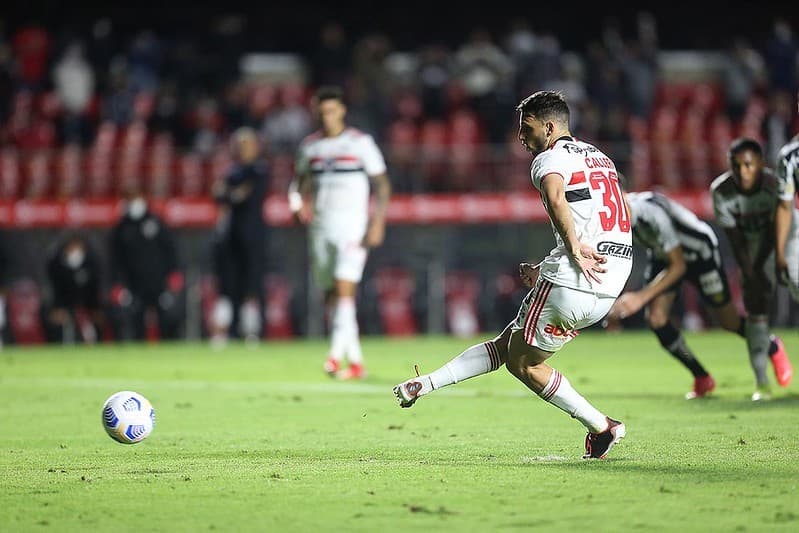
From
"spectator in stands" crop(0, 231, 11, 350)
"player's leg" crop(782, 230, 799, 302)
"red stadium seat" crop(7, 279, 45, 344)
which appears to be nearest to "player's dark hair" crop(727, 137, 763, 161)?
"player's leg" crop(782, 230, 799, 302)

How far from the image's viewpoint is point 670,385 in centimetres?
1282

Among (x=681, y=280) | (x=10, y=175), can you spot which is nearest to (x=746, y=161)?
(x=681, y=280)

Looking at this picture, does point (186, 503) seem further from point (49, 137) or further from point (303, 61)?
point (303, 61)

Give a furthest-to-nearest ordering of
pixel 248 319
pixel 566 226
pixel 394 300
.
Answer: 1. pixel 394 300
2. pixel 248 319
3. pixel 566 226

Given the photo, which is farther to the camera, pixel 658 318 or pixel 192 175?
pixel 192 175

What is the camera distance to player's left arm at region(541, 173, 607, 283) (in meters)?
7.55

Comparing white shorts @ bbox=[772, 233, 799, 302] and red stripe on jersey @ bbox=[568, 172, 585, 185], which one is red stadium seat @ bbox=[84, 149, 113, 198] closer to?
white shorts @ bbox=[772, 233, 799, 302]

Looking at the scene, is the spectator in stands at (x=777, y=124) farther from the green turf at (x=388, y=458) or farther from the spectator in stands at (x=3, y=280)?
the spectator in stands at (x=3, y=280)

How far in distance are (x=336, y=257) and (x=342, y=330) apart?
0.77 m

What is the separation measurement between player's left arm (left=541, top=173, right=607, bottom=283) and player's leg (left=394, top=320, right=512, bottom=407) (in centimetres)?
67

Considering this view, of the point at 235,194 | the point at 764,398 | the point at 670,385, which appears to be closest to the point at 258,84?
the point at 235,194

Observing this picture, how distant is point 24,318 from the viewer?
23438 mm

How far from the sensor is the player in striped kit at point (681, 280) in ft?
36.7

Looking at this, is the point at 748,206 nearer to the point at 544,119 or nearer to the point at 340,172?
the point at 544,119
